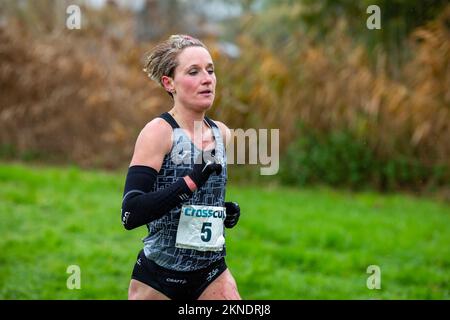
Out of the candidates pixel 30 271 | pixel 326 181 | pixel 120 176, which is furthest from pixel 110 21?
pixel 30 271

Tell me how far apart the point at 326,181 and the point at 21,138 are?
5161 millimetres

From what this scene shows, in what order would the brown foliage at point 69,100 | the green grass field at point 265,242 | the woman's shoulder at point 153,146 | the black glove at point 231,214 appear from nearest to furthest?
the woman's shoulder at point 153,146 → the black glove at point 231,214 → the green grass field at point 265,242 → the brown foliage at point 69,100

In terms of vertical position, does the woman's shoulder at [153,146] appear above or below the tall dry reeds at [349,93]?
below

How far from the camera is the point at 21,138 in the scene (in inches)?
479

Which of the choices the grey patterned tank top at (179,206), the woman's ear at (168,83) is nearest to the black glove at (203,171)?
the grey patterned tank top at (179,206)

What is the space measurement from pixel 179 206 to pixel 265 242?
4371mm

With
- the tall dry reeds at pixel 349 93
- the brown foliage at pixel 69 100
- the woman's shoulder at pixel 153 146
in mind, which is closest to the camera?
the woman's shoulder at pixel 153 146

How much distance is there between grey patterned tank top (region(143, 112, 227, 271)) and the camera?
3203 millimetres

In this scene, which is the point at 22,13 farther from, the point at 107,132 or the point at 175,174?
the point at 175,174

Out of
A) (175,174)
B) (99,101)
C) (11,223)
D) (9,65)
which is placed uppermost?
(9,65)

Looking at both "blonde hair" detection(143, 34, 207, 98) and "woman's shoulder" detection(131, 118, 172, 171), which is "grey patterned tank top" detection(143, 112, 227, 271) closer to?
"woman's shoulder" detection(131, 118, 172, 171)

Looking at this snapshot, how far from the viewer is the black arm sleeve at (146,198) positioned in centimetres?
302

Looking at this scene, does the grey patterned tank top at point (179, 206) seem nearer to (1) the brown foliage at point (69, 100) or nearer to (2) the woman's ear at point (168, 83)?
(2) the woman's ear at point (168, 83)

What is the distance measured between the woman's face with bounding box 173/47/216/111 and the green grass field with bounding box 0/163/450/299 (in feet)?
9.31
